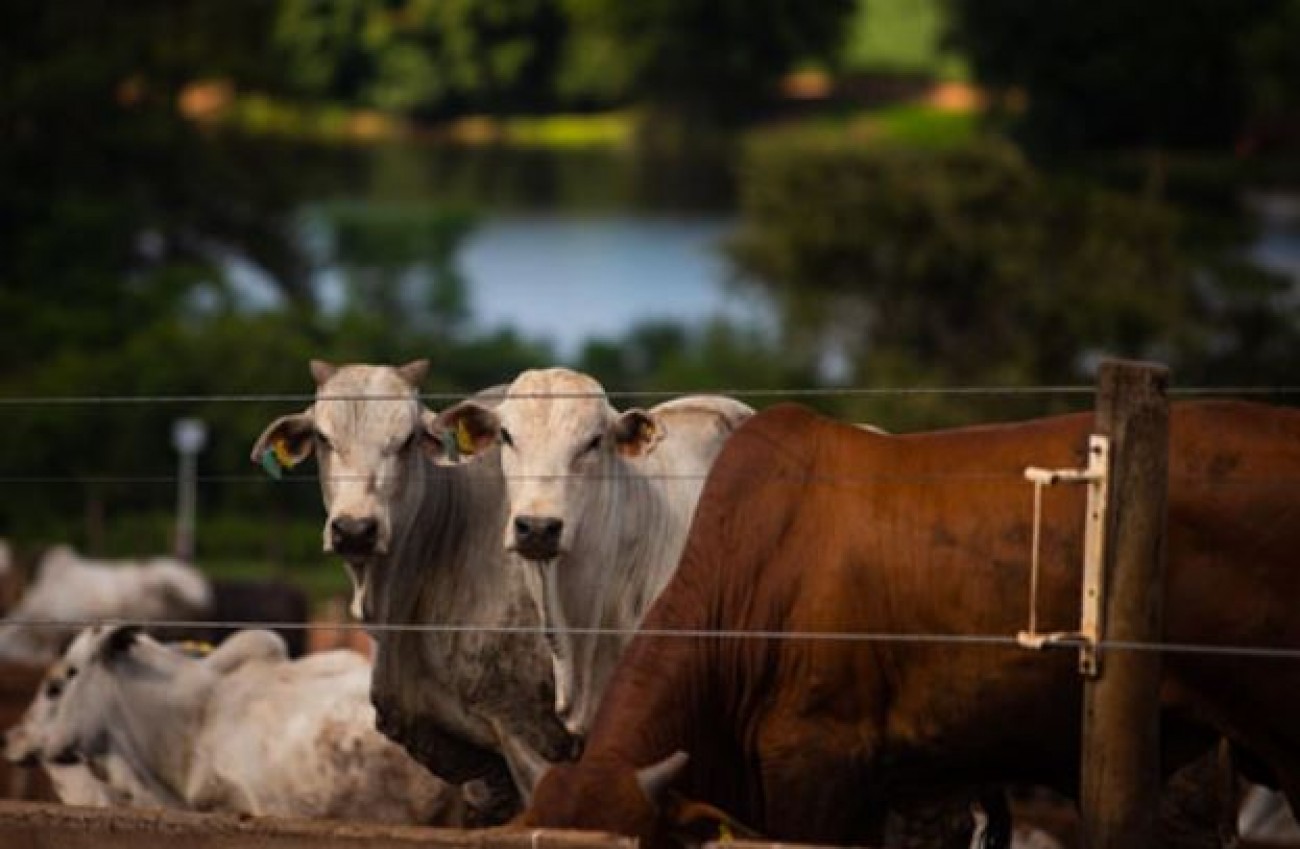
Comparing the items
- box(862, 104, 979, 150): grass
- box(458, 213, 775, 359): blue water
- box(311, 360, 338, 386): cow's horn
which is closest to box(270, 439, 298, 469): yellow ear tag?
box(311, 360, 338, 386): cow's horn

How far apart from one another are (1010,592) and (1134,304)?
3762 centimetres

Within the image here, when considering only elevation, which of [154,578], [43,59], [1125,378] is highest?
[43,59]

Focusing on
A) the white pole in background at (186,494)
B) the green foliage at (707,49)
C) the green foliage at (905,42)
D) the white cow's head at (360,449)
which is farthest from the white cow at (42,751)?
the green foliage at (905,42)

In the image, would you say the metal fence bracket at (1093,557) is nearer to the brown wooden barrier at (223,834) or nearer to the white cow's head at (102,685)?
the brown wooden barrier at (223,834)

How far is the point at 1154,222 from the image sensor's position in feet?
163

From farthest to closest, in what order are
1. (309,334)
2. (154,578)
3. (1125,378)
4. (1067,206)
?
1. (1067,206)
2. (309,334)
3. (154,578)
4. (1125,378)

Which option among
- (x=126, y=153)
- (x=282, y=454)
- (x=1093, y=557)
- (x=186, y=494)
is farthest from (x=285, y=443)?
(x=126, y=153)

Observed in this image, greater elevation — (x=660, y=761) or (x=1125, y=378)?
(x=1125, y=378)

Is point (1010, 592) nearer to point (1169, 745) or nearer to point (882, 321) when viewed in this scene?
point (1169, 745)

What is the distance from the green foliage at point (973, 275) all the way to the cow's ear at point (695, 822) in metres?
37.4

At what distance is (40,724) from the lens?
572 inches

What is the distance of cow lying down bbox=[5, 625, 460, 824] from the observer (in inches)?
514

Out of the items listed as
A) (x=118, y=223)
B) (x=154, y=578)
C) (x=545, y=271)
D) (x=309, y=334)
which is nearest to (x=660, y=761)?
(x=154, y=578)

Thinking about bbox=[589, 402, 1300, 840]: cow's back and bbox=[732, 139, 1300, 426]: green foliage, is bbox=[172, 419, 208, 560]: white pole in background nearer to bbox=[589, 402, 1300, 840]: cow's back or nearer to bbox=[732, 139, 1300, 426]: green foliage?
bbox=[732, 139, 1300, 426]: green foliage
